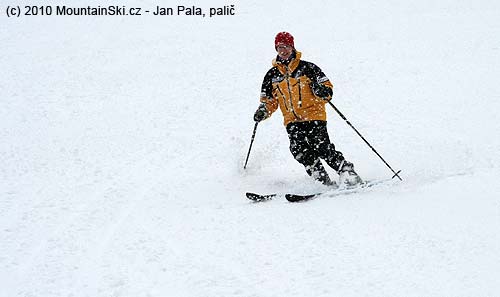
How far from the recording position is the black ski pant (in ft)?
19.3

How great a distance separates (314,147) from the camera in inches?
232

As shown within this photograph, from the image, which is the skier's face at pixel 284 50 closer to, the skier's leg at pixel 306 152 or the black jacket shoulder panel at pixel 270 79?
the black jacket shoulder panel at pixel 270 79

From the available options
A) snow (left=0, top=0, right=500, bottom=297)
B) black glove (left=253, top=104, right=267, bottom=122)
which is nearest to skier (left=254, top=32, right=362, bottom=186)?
black glove (left=253, top=104, right=267, bottom=122)

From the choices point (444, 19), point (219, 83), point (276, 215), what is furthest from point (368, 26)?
point (276, 215)

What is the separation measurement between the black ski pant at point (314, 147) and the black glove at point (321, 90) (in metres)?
0.38

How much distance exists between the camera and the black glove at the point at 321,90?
559 centimetres

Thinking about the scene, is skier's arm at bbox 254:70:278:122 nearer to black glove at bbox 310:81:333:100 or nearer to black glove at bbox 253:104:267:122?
black glove at bbox 253:104:267:122

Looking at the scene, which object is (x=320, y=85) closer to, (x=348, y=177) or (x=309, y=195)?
(x=348, y=177)

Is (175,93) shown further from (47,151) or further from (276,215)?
(276,215)

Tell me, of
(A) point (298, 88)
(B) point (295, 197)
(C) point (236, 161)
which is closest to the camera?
(B) point (295, 197)

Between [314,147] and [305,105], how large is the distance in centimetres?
50

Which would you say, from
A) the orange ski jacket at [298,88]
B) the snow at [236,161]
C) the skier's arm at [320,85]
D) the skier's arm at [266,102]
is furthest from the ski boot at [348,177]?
the skier's arm at [266,102]

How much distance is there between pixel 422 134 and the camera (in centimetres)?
776

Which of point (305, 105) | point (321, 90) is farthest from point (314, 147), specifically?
point (321, 90)
